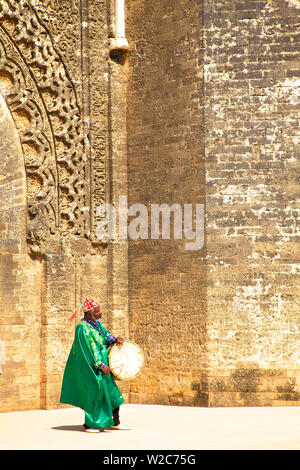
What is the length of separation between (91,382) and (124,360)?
39cm

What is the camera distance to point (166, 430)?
784 cm

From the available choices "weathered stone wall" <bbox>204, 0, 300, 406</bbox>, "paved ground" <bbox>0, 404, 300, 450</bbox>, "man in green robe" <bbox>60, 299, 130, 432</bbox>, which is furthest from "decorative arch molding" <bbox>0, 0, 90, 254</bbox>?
"man in green robe" <bbox>60, 299, 130, 432</bbox>

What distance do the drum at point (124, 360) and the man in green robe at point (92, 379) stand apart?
0.07m

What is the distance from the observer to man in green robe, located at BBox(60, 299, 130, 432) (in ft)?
25.2

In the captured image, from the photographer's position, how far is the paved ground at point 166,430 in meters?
6.86

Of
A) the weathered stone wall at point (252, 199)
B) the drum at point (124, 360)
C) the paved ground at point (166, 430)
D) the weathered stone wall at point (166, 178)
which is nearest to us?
the paved ground at point (166, 430)

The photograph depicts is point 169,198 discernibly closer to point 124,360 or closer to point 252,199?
point 252,199

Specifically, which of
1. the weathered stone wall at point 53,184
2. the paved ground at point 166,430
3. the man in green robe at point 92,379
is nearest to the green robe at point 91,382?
the man in green robe at point 92,379

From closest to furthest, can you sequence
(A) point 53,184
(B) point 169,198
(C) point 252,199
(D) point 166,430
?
(D) point 166,430 < (C) point 252,199 < (A) point 53,184 < (B) point 169,198
